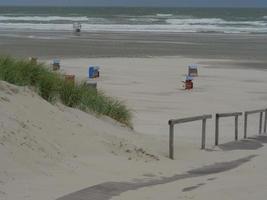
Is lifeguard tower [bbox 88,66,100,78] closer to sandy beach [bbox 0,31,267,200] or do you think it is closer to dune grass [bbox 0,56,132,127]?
sandy beach [bbox 0,31,267,200]

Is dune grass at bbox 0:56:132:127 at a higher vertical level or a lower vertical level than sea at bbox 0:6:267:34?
lower

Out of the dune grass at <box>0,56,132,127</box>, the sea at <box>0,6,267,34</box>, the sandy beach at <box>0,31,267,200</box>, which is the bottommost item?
the sandy beach at <box>0,31,267,200</box>

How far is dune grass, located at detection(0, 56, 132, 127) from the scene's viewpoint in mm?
11008

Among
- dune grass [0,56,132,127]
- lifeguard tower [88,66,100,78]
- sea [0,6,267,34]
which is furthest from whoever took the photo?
sea [0,6,267,34]

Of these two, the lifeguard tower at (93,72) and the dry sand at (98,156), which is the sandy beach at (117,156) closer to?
the dry sand at (98,156)

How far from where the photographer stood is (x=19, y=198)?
22.5 feet

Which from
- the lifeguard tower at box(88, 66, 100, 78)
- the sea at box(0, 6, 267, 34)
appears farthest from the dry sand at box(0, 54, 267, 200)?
the sea at box(0, 6, 267, 34)

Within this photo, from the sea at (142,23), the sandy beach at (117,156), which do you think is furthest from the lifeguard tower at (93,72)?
the sea at (142,23)

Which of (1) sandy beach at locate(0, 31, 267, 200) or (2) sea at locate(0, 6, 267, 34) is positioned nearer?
(1) sandy beach at locate(0, 31, 267, 200)

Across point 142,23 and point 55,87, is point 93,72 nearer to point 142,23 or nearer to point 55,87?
point 55,87

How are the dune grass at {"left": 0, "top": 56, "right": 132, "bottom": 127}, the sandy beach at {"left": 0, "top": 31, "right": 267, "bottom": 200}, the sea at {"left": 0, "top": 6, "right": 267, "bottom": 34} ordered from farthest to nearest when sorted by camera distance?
the sea at {"left": 0, "top": 6, "right": 267, "bottom": 34}
the dune grass at {"left": 0, "top": 56, "right": 132, "bottom": 127}
the sandy beach at {"left": 0, "top": 31, "right": 267, "bottom": 200}

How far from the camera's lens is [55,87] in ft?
38.0

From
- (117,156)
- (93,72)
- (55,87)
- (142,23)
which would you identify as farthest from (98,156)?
(142,23)

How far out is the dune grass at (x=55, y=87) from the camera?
11008mm
